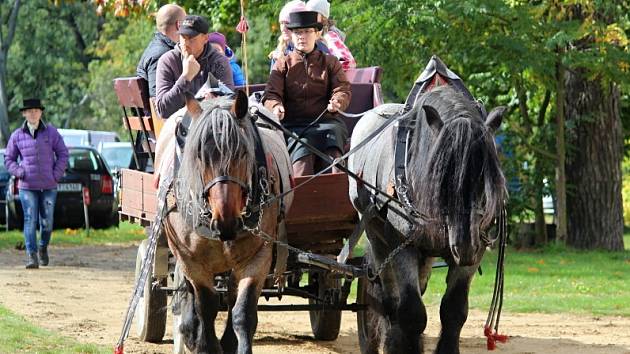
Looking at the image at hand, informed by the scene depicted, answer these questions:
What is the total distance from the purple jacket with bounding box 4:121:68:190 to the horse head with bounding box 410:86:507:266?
10537 mm

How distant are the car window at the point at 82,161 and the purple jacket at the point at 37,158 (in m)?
7.40

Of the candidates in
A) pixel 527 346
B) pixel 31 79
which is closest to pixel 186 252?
pixel 527 346

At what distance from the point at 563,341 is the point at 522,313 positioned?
2352mm

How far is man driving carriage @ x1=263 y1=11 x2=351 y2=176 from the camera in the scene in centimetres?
1013

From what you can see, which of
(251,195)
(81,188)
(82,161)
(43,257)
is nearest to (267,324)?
(251,195)

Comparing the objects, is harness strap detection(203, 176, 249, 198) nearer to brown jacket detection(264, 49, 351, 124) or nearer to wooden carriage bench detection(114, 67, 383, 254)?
wooden carriage bench detection(114, 67, 383, 254)

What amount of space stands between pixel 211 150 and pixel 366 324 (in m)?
2.58

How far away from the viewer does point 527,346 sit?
10992mm

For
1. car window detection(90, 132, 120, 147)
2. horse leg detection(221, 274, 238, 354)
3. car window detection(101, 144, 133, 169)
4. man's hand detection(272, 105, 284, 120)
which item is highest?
car window detection(90, 132, 120, 147)

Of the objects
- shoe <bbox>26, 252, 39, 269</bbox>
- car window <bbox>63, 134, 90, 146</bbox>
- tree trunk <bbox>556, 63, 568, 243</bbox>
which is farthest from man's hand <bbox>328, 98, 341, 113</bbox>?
car window <bbox>63, 134, 90, 146</bbox>

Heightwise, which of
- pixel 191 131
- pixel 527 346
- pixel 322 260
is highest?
pixel 191 131

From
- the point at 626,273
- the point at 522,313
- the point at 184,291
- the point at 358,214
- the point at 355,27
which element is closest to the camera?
the point at 184,291

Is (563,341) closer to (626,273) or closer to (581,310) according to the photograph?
(581,310)

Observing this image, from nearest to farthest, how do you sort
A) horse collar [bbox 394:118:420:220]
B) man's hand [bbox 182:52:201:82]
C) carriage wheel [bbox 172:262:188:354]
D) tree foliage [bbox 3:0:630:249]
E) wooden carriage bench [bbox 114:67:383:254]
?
horse collar [bbox 394:118:420:220]
carriage wheel [bbox 172:262:188:354]
man's hand [bbox 182:52:201:82]
wooden carriage bench [bbox 114:67:383:254]
tree foliage [bbox 3:0:630:249]
